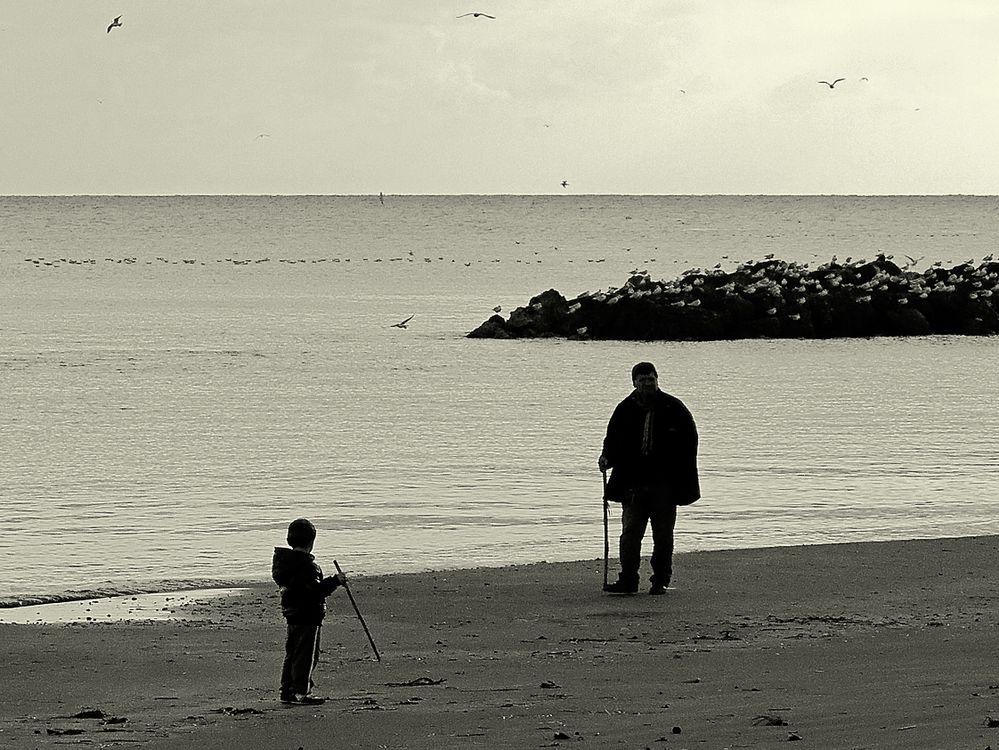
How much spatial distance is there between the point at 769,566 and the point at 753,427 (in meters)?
10.8

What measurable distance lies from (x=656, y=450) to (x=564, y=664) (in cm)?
298

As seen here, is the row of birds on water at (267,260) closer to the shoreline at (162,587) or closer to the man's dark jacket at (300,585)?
the shoreline at (162,587)

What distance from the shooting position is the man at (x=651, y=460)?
12.1 metres

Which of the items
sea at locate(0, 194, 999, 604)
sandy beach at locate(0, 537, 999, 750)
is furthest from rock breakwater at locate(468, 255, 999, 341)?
sandy beach at locate(0, 537, 999, 750)

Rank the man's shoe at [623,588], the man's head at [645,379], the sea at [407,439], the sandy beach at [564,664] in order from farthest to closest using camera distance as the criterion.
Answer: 1. the sea at [407,439]
2. the man's head at [645,379]
3. the man's shoe at [623,588]
4. the sandy beach at [564,664]

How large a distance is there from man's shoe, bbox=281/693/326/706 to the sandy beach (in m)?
0.08

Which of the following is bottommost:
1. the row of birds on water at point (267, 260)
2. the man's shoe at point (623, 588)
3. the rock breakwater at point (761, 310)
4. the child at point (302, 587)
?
the man's shoe at point (623, 588)

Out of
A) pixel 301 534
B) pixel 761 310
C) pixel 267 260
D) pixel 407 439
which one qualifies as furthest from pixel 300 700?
pixel 267 260

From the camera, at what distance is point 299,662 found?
8594 mm

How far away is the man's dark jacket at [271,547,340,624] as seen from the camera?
28.8ft

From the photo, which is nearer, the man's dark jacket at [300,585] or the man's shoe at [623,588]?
the man's dark jacket at [300,585]

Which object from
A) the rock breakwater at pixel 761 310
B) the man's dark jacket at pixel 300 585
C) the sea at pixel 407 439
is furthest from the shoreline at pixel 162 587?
the rock breakwater at pixel 761 310

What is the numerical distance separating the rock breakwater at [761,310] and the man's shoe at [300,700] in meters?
32.8

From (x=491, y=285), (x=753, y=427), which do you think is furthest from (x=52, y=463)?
(x=491, y=285)
